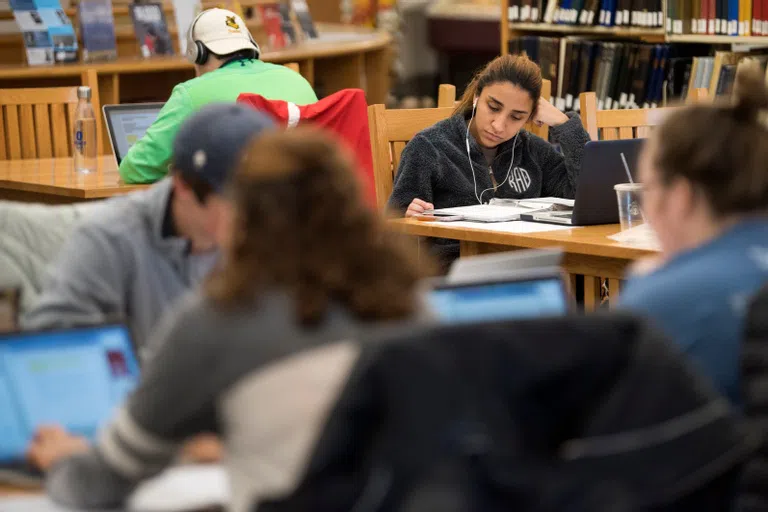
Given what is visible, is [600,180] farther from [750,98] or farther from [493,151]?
[750,98]

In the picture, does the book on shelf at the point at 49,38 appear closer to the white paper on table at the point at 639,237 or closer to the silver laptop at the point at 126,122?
the silver laptop at the point at 126,122

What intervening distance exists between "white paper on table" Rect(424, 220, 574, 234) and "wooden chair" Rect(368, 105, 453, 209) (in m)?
0.51

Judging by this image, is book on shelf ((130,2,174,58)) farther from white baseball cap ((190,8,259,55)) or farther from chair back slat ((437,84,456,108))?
white baseball cap ((190,8,259,55))

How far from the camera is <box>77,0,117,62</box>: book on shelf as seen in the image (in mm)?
6426

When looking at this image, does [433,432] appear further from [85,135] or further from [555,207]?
[85,135]

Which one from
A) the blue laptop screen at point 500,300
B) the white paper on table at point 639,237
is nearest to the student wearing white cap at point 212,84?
the white paper on table at point 639,237

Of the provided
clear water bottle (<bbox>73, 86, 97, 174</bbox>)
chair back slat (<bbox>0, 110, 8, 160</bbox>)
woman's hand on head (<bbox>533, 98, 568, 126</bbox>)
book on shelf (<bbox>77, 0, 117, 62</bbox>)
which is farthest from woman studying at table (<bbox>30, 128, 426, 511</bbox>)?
book on shelf (<bbox>77, 0, 117, 62</bbox>)

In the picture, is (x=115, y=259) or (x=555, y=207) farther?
(x=555, y=207)

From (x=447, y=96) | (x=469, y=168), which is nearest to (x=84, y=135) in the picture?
(x=447, y=96)

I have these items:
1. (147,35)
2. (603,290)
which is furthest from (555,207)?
(147,35)

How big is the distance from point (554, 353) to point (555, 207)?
2.54m

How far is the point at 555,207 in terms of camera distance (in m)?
3.82

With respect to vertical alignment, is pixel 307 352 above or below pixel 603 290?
above

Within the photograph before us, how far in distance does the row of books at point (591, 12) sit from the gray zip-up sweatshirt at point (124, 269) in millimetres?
4435
